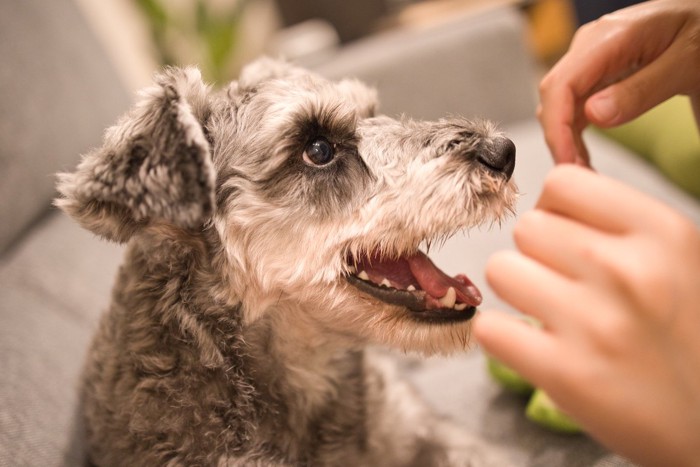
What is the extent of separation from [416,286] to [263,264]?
36 centimetres

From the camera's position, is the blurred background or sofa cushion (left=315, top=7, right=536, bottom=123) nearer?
sofa cushion (left=315, top=7, right=536, bottom=123)

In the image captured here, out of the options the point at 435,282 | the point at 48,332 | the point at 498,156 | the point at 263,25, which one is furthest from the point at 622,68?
the point at 263,25

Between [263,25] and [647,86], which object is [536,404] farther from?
[263,25]

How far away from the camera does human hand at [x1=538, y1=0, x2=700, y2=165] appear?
105 centimetres

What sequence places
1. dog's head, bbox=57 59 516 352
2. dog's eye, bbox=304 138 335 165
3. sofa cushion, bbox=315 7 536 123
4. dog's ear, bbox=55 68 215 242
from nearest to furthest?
dog's ear, bbox=55 68 215 242, dog's head, bbox=57 59 516 352, dog's eye, bbox=304 138 335 165, sofa cushion, bbox=315 7 536 123

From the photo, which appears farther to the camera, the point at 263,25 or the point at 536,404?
the point at 263,25

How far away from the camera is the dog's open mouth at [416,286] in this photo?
1.18m

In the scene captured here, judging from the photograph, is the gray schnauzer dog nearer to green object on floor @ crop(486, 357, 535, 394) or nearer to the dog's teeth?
the dog's teeth

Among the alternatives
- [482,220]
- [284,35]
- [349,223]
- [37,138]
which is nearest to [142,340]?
[349,223]

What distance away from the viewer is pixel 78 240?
5.81ft

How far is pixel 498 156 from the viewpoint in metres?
1.17

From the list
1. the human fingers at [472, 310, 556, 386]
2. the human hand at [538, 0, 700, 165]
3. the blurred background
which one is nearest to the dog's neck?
the human fingers at [472, 310, 556, 386]

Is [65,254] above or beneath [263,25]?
beneath

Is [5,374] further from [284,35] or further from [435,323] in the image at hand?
[284,35]
